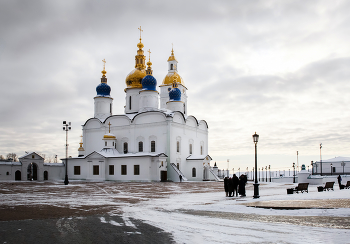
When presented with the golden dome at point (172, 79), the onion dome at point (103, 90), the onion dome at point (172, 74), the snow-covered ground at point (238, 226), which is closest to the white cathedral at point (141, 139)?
the onion dome at point (103, 90)

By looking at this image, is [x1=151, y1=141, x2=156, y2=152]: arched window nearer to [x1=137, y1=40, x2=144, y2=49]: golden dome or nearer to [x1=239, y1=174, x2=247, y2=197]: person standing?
[x1=137, y1=40, x2=144, y2=49]: golden dome

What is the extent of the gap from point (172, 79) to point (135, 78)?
23.6ft

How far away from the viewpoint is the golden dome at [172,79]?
183 feet

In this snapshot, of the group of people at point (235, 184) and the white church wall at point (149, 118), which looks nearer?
the group of people at point (235, 184)

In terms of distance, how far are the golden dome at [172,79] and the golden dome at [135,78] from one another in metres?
5.57

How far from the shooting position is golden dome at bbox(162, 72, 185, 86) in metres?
55.9

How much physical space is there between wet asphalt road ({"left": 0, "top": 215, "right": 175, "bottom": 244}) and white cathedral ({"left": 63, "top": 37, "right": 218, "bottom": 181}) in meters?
31.8

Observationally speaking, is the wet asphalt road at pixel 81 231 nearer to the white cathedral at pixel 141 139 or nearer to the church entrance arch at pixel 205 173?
the white cathedral at pixel 141 139

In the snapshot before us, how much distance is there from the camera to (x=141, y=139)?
4600cm

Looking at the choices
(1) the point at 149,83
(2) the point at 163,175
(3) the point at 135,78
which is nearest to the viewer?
(2) the point at 163,175

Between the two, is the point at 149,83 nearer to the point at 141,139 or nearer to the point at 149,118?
the point at 149,118

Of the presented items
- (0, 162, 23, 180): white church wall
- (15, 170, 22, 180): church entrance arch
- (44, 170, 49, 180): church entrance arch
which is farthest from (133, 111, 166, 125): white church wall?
(0, 162, 23, 180): white church wall

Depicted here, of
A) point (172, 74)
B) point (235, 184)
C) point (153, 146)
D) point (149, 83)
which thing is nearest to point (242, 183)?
point (235, 184)

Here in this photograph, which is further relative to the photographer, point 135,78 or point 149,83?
point 135,78
